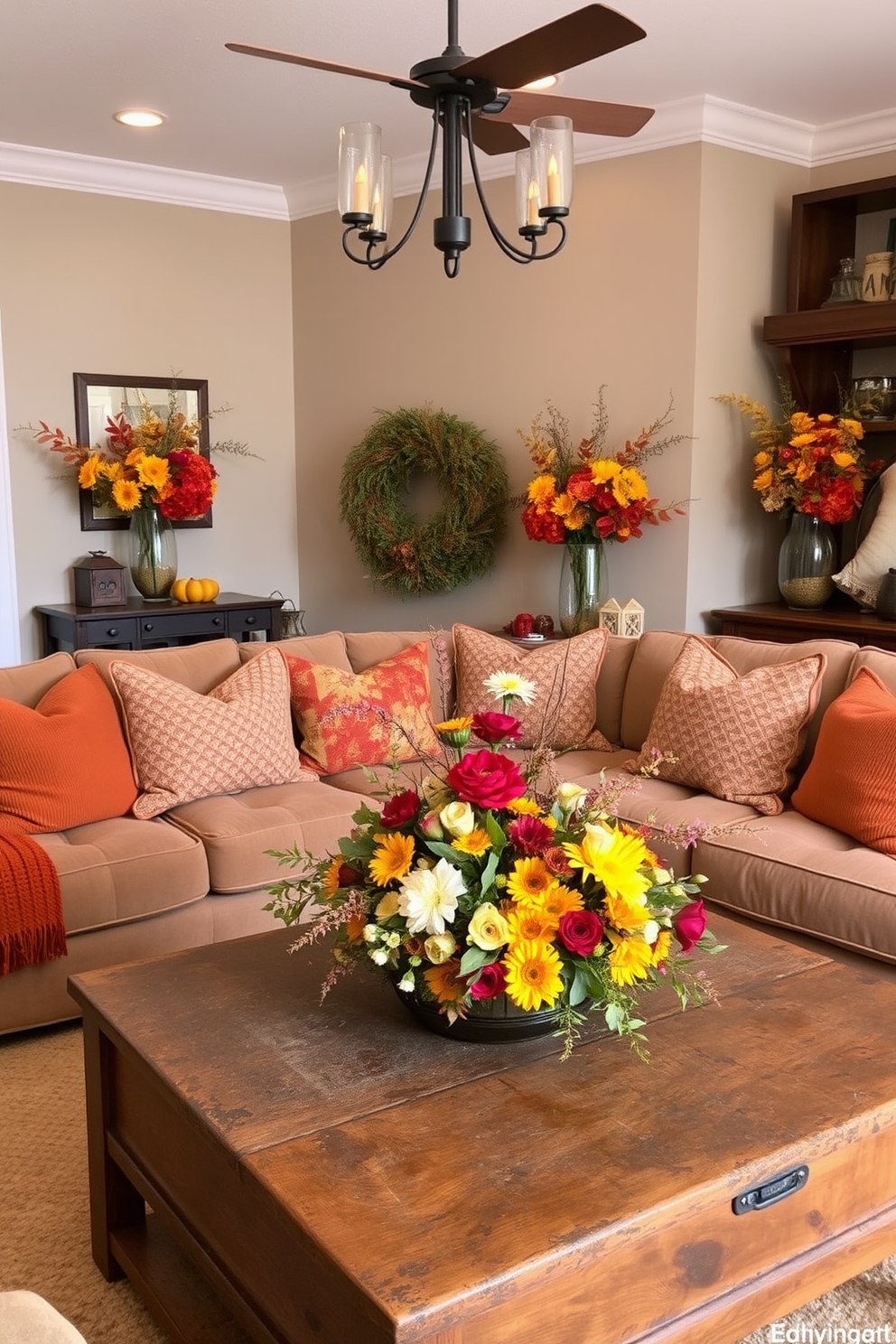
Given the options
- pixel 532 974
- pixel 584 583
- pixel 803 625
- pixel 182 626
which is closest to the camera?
pixel 532 974

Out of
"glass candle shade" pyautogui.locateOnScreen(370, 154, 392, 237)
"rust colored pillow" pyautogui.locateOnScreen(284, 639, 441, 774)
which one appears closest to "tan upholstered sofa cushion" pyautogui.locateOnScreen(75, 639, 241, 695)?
"rust colored pillow" pyautogui.locateOnScreen(284, 639, 441, 774)

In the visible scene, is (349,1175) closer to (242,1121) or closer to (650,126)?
(242,1121)

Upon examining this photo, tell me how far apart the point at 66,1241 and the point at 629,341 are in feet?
11.8

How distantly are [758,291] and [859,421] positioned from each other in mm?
686

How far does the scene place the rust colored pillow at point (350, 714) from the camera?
3.58m

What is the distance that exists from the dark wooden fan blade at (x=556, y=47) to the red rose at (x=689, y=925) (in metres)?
1.41

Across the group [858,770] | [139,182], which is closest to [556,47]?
[858,770]

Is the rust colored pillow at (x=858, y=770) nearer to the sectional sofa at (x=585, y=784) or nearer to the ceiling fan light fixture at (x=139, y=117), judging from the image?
the sectional sofa at (x=585, y=784)

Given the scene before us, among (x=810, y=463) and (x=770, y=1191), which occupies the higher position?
(x=810, y=463)

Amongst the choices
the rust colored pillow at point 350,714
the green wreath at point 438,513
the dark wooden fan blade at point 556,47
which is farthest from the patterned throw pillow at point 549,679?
the dark wooden fan blade at point 556,47

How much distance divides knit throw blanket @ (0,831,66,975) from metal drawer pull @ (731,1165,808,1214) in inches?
69.6

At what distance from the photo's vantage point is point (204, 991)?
1.96 metres

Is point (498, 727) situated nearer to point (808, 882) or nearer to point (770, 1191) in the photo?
point (770, 1191)

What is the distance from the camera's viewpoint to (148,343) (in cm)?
531
